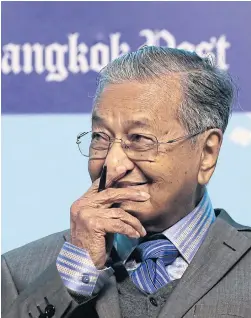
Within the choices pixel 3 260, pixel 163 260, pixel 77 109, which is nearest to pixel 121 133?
pixel 163 260

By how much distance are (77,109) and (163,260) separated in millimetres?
716

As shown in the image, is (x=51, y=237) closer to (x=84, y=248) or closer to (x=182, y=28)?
(x=84, y=248)

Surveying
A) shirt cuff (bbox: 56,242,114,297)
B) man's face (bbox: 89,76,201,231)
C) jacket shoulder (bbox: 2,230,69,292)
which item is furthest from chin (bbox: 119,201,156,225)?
jacket shoulder (bbox: 2,230,69,292)

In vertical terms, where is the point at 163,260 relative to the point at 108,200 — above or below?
below

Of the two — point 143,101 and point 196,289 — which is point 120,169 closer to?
point 143,101

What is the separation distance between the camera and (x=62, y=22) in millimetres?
2639

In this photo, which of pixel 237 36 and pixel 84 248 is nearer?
pixel 84 248

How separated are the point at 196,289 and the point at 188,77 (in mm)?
463

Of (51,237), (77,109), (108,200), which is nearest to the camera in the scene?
(108,200)

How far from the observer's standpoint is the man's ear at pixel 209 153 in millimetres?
1993

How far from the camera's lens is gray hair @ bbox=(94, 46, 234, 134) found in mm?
1963

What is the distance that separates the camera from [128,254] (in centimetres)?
204

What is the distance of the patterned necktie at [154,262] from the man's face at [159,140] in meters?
0.07

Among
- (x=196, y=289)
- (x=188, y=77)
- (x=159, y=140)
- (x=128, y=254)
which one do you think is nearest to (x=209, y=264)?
(x=196, y=289)
